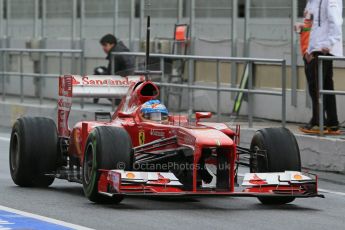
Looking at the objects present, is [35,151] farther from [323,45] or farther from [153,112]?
[323,45]

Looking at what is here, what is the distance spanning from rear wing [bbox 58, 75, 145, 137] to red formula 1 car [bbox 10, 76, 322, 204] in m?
0.41

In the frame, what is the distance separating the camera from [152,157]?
12.5 metres

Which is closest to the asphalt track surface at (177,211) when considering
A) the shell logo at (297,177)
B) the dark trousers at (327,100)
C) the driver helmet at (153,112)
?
the shell logo at (297,177)

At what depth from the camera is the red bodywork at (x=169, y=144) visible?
11602 mm

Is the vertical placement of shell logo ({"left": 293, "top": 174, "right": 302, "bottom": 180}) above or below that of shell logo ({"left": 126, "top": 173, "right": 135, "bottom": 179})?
below

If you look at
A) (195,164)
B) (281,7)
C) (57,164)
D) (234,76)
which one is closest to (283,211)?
(195,164)

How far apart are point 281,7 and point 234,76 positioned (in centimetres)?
192

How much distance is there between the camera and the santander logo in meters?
14.6

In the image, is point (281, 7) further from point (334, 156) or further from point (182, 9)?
point (334, 156)

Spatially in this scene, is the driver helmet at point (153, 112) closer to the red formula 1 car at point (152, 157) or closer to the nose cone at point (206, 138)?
the red formula 1 car at point (152, 157)

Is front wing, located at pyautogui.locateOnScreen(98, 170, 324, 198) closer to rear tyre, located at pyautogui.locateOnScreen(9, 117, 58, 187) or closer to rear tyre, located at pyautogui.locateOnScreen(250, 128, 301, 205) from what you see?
rear tyre, located at pyautogui.locateOnScreen(250, 128, 301, 205)

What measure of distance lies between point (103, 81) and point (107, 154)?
3137 mm

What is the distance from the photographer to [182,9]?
2359 centimetres

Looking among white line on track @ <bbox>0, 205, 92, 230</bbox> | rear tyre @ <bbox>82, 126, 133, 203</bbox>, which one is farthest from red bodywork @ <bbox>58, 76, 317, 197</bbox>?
white line on track @ <bbox>0, 205, 92, 230</bbox>
